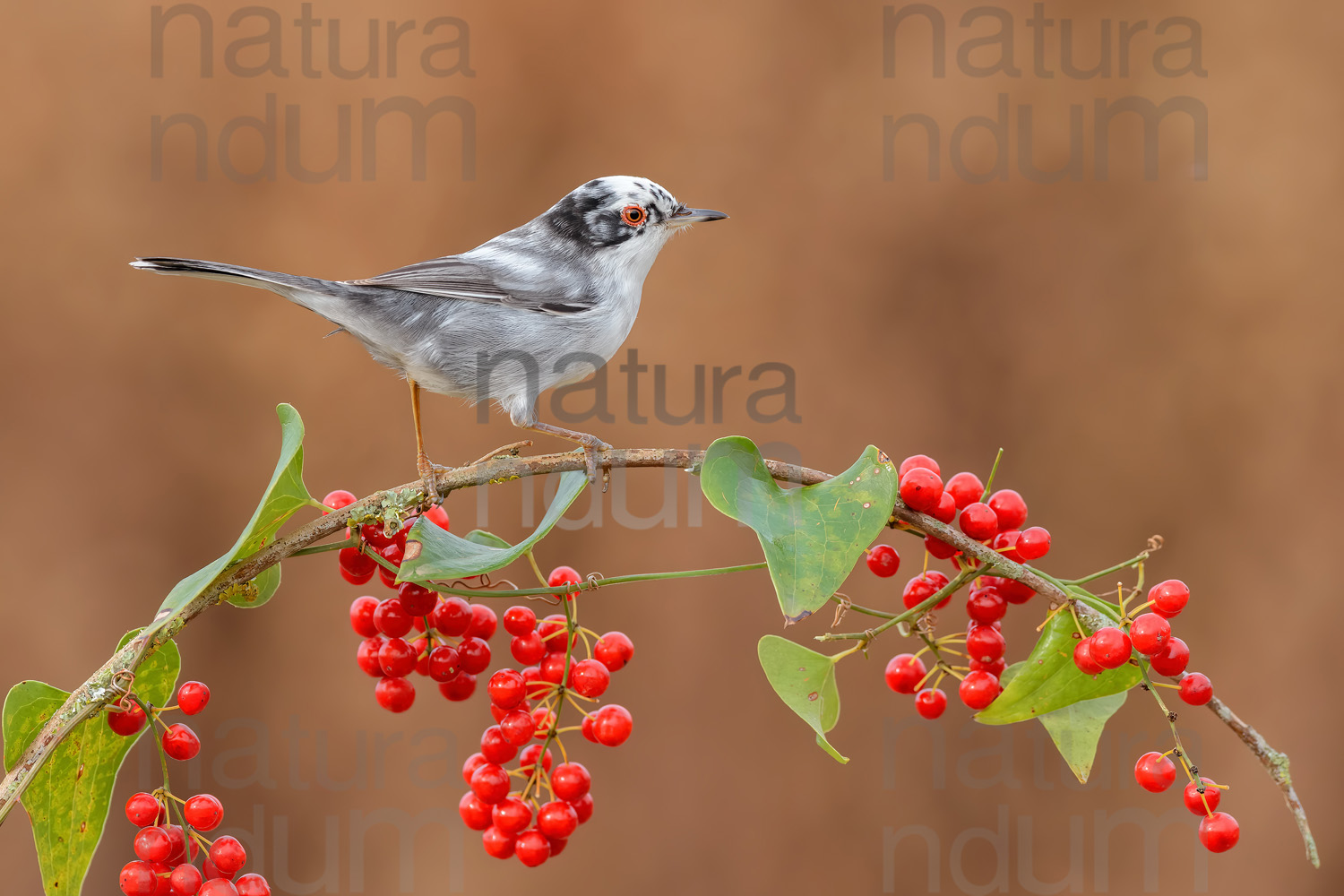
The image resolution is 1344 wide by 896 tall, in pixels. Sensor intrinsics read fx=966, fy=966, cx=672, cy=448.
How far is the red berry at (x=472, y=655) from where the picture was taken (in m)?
1.35

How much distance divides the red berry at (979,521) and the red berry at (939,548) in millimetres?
30

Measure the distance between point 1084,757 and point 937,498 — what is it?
0.37 m

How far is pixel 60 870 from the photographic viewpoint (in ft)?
3.59

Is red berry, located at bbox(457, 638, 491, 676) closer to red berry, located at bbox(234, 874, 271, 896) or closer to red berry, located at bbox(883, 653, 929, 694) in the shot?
red berry, located at bbox(234, 874, 271, 896)

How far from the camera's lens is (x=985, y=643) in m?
1.24

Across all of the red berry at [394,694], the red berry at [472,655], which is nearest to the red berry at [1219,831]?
the red berry at [472,655]

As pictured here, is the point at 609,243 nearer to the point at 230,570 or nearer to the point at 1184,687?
the point at 230,570

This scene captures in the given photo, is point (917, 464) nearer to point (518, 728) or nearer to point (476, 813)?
point (518, 728)

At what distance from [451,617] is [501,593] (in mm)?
253

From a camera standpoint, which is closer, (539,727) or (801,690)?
(801,690)

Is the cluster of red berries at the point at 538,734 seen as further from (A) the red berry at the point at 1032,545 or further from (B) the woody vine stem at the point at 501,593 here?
(A) the red berry at the point at 1032,545

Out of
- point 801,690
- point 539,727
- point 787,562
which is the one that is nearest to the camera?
point 787,562

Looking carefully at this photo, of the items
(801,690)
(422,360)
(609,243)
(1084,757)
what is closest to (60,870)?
(801,690)

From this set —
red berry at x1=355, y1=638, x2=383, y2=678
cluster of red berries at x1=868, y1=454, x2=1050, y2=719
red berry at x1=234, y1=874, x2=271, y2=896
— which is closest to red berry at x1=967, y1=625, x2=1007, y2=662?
cluster of red berries at x1=868, y1=454, x2=1050, y2=719
